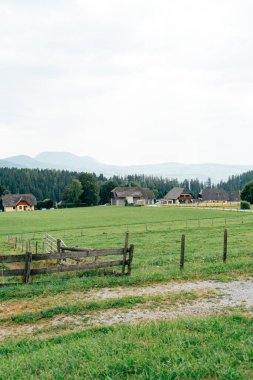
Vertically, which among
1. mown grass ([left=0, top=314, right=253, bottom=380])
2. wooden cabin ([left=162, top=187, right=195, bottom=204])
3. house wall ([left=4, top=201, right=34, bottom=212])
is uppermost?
wooden cabin ([left=162, top=187, right=195, bottom=204])

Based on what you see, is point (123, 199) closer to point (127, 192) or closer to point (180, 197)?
point (127, 192)

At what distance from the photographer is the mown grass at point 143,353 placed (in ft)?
21.4

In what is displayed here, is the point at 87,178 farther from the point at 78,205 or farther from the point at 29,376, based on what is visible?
the point at 29,376

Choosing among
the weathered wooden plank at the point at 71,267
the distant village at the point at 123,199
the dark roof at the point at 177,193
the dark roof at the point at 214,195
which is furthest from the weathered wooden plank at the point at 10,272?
the dark roof at the point at 214,195

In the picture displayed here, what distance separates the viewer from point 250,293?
506 inches

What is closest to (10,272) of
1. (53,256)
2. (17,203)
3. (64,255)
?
(53,256)

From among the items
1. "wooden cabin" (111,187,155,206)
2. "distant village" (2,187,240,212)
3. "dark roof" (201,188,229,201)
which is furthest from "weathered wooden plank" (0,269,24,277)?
"dark roof" (201,188,229,201)

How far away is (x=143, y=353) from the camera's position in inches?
284

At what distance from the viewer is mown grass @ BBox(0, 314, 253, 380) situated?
6508 mm

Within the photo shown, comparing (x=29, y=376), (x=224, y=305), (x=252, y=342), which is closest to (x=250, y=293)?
(x=224, y=305)

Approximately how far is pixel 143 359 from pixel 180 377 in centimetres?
84

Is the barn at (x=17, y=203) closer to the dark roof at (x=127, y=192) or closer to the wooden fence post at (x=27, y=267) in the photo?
the dark roof at (x=127, y=192)

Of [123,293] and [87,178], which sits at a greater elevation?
[87,178]

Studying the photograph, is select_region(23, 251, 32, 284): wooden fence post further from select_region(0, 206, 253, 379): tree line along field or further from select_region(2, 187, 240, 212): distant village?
select_region(2, 187, 240, 212): distant village
